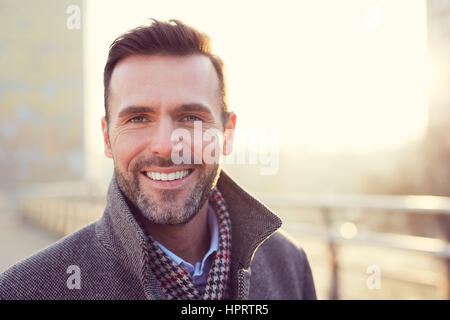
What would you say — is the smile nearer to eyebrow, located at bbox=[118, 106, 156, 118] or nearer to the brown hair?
eyebrow, located at bbox=[118, 106, 156, 118]

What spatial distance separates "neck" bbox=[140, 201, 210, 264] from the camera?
8.05 feet

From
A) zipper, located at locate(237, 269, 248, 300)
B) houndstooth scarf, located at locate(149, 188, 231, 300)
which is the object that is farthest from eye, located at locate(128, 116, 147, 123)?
zipper, located at locate(237, 269, 248, 300)

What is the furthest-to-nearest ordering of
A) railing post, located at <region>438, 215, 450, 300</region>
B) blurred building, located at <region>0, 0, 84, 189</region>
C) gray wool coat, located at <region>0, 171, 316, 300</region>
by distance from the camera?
1. blurred building, located at <region>0, 0, 84, 189</region>
2. railing post, located at <region>438, 215, 450, 300</region>
3. gray wool coat, located at <region>0, 171, 316, 300</region>

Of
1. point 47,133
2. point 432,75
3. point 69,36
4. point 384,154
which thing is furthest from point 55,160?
point 432,75

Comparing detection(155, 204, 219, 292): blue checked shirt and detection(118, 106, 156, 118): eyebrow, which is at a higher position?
detection(118, 106, 156, 118): eyebrow

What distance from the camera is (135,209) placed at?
2.38m

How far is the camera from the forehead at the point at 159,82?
234cm

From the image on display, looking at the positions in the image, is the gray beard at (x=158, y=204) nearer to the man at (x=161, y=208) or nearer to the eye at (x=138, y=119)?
the man at (x=161, y=208)

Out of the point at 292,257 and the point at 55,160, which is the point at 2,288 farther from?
the point at 55,160

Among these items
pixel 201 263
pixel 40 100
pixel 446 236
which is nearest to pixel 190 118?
pixel 201 263

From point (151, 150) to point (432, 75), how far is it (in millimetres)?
A: 15801

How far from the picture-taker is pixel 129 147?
2371 mm

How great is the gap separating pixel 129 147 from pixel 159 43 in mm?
589

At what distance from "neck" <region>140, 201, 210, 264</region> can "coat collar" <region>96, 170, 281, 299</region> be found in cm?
19
